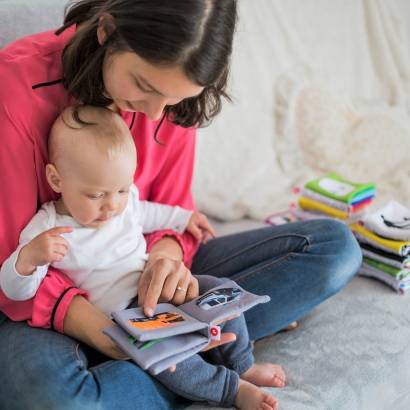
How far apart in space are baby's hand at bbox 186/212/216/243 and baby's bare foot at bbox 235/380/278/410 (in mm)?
394

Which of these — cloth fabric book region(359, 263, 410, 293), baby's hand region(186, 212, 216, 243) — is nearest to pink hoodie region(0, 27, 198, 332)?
baby's hand region(186, 212, 216, 243)

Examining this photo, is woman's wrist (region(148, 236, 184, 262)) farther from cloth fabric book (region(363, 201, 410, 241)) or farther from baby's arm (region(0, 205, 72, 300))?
cloth fabric book (region(363, 201, 410, 241))

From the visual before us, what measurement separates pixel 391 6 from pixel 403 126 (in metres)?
0.60

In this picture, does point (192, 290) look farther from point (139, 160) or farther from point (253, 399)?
point (139, 160)

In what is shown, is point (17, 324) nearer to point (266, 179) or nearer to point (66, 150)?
point (66, 150)

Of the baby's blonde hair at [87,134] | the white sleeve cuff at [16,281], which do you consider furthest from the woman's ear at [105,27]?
the white sleeve cuff at [16,281]

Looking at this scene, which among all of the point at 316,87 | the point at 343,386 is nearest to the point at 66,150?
the point at 343,386

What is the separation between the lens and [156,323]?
1.07m

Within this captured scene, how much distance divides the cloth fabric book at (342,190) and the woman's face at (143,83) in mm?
841

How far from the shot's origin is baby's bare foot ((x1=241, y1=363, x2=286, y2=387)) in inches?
49.5

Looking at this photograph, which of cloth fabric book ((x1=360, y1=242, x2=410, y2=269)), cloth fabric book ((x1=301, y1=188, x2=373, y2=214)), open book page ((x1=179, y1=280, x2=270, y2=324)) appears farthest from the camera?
cloth fabric book ((x1=301, y1=188, x2=373, y2=214))

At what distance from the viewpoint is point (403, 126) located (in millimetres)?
2316

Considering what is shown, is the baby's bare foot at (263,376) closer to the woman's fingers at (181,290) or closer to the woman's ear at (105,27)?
the woman's fingers at (181,290)

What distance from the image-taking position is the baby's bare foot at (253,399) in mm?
1149
